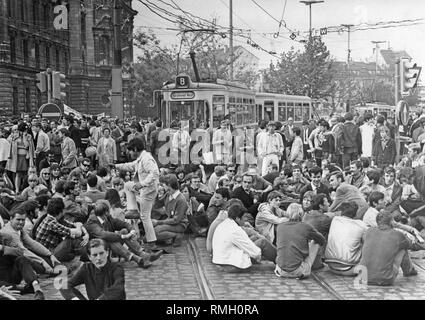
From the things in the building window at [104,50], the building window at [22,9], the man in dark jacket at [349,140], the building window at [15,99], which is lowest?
the man in dark jacket at [349,140]

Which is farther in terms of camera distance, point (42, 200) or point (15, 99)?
point (15, 99)

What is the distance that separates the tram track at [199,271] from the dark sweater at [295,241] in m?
0.85

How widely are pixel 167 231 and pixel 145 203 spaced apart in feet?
2.39

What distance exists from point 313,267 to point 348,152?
18.2ft

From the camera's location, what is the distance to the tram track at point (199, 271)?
23.1 feet

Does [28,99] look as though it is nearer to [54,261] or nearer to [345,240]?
[54,261]

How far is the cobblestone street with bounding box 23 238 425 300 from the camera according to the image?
6.93 meters

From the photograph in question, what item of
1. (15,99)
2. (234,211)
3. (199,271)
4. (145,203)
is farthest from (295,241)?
(15,99)

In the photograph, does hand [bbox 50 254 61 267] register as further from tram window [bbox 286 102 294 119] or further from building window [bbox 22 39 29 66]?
tram window [bbox 286 102 294 119]

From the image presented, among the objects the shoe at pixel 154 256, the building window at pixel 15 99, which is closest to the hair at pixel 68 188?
the shoe at pixel 154 256

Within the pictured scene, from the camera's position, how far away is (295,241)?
7.79 metres

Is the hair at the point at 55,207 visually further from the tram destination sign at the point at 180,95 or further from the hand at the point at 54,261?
the tram destination sign at the point at 180,95

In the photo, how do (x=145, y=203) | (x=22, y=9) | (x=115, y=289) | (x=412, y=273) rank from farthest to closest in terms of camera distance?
(x=22, y=9) < (x=145, y=203) < (x=412, y=273) < (x=115, y=289)

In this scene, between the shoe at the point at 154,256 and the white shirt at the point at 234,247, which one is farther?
the shoe at the point at 154,256
